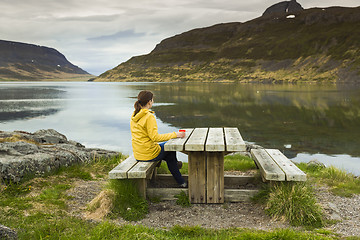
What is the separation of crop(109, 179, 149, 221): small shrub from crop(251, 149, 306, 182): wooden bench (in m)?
2.40

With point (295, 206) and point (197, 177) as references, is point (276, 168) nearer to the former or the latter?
point (295, 206)

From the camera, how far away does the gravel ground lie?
5182 mm

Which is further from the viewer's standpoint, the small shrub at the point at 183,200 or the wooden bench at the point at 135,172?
the small shrub at the point at 183,200

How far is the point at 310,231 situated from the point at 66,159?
5.93 metres

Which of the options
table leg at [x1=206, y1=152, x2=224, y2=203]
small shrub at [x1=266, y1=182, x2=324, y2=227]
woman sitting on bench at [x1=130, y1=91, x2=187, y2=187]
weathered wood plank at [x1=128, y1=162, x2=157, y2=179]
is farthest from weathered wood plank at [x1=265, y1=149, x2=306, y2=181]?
weathered wood plank at [x1=128, y1=162, x2=157, y2=179]

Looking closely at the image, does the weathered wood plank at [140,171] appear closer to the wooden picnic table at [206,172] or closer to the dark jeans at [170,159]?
the dark jeans at [170,159]

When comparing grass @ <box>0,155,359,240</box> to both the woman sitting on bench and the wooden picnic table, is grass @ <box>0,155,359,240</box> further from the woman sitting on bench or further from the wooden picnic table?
the woman sitting on bench

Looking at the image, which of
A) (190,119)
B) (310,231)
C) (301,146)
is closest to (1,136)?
(310,231)

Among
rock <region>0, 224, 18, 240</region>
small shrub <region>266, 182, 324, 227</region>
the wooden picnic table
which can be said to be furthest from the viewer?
the wooden picnic table

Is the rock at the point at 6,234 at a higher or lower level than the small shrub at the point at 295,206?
higher

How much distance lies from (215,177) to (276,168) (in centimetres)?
121

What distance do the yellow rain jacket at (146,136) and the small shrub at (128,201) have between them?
66 cm

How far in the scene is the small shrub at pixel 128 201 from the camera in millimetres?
5512

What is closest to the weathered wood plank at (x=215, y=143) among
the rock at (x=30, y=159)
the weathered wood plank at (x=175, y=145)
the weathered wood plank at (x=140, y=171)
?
the weathered wood plank at (x=175, y=145)
